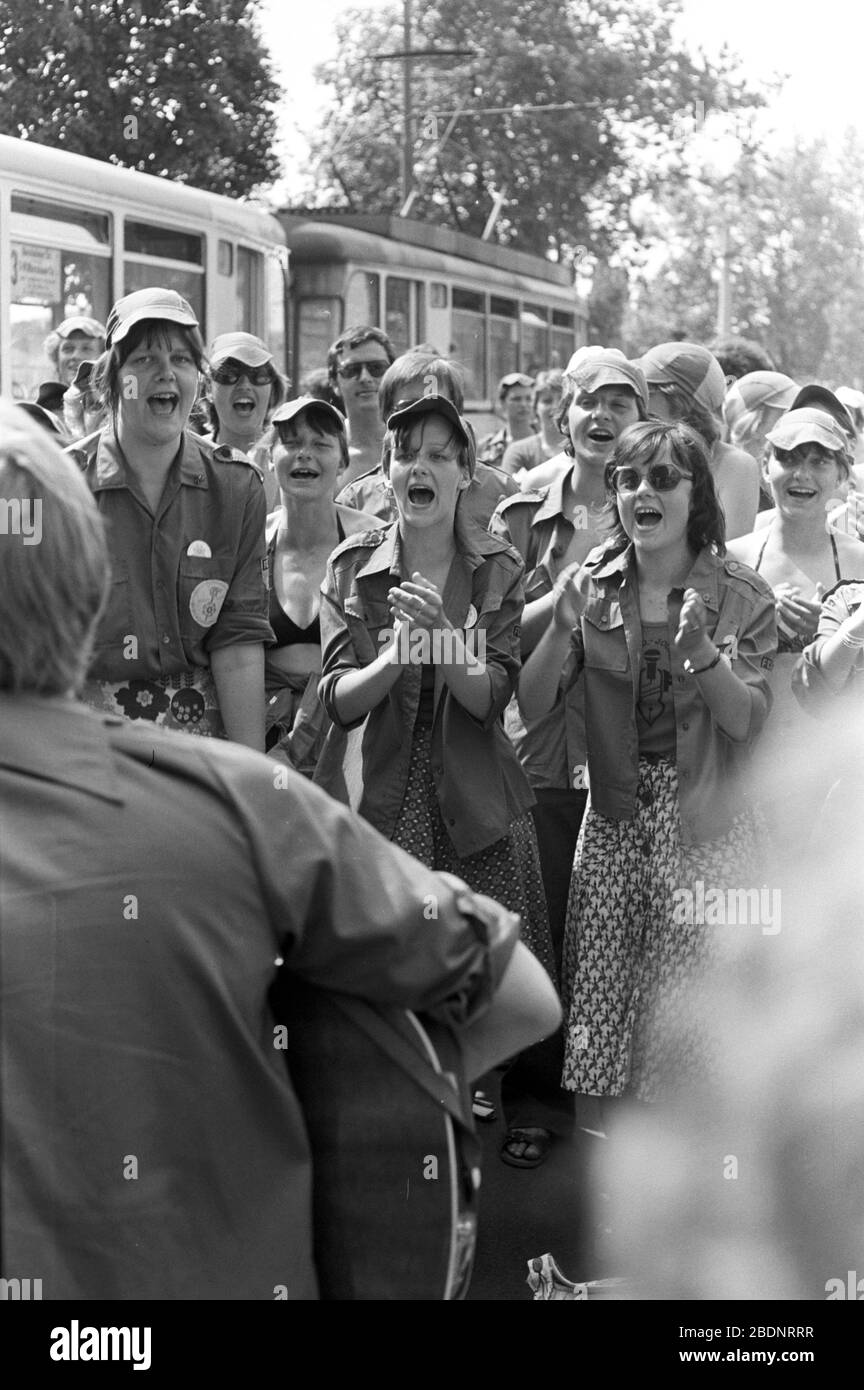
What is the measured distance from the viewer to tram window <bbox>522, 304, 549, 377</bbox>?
23719mm

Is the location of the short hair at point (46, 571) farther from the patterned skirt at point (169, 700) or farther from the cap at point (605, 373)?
the cap at point (605, 373)

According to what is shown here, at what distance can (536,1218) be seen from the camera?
15.9 feet

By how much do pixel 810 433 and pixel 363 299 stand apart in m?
14.3

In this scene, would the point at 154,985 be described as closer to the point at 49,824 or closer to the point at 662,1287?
the point at 49,824

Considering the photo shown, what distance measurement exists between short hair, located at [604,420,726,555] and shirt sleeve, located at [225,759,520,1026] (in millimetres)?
2745

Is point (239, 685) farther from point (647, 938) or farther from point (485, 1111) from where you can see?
point (485, 1111)

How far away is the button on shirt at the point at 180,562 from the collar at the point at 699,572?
0.84 meters

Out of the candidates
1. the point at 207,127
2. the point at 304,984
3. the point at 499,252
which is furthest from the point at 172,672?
the point at 207,127

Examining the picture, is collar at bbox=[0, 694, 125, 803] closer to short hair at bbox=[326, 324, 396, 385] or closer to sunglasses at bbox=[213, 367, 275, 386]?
sunglasses at bbox=[213, 367, 275, 386]

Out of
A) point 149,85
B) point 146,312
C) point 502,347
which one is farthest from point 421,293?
point 146,312

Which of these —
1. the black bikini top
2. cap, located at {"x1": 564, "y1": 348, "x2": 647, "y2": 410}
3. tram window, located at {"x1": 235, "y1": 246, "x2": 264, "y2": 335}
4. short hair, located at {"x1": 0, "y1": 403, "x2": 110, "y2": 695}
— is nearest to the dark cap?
the black bikini top
